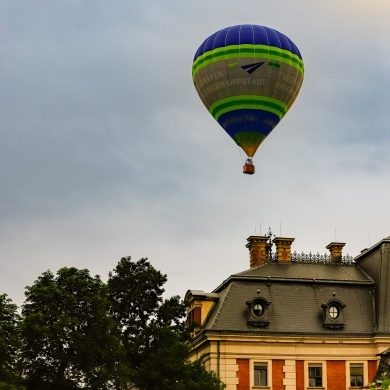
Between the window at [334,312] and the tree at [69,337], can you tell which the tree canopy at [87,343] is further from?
the window at [334,312]

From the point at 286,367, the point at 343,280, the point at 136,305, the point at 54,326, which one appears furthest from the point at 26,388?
the point at 343,280

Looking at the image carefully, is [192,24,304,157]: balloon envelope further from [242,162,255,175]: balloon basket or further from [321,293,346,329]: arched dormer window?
[321,293,346,329]: arched dormer window

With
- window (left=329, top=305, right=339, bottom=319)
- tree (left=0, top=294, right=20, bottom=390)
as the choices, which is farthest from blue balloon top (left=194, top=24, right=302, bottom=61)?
tree (left=0, top=294, right=20, bottom=390)

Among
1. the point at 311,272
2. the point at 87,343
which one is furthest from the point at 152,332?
the point at 311,272

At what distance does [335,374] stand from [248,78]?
18959 millimetres

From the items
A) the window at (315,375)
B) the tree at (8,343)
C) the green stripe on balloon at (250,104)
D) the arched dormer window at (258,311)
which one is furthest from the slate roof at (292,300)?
the tree at (8,343)

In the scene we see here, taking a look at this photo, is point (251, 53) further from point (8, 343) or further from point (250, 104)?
point (8, 343)

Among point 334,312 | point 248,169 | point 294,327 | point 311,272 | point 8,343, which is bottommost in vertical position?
point 8,343

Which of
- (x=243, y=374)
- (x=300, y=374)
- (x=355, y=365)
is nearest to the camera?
(x=243, y=374)

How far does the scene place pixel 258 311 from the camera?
64.2m

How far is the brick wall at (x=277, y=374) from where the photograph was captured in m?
62.7

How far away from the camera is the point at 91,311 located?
160ft

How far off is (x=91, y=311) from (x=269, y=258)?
80.3 ft

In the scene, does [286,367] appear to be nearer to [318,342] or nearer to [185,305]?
[318,342]
